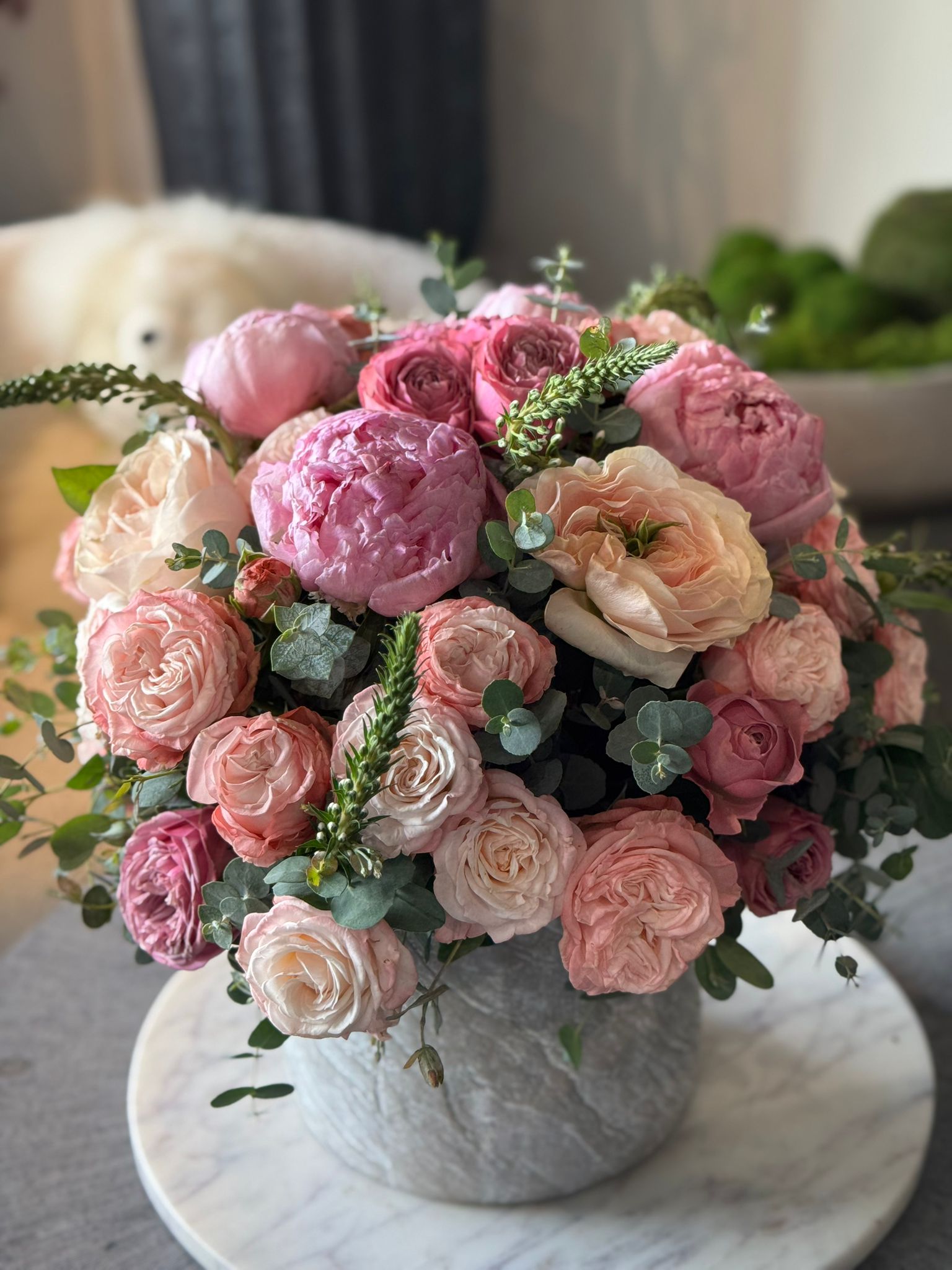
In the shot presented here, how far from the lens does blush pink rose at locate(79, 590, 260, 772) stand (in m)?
0.42

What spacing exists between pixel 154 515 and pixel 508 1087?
31 cm

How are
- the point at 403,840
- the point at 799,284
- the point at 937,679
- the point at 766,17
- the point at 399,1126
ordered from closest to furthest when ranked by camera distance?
the point at 403,840, the point at 399,1126, the point at 937,679, the point at 799,284, the point at 766,17

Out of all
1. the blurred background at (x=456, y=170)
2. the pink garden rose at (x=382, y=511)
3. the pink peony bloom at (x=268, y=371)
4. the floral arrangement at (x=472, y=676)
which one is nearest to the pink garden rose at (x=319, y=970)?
the floral arrangement at (x=472, y=676)

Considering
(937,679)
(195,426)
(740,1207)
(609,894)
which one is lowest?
(937,679)

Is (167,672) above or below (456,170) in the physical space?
above

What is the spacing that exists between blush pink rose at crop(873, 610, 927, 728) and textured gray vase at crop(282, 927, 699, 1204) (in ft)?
0.57

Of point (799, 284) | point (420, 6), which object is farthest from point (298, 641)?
point (420, 6)

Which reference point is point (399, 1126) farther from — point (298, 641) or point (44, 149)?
point (44, 149)

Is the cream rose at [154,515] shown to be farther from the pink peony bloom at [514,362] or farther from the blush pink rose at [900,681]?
the blush pink rose at [900,681]

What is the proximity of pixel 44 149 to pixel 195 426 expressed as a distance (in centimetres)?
155

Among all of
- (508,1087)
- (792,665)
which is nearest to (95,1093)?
(508,1087)

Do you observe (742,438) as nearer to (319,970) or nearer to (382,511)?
(382,511)

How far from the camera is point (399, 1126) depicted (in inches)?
21.4

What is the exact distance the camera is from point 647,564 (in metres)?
0.42
